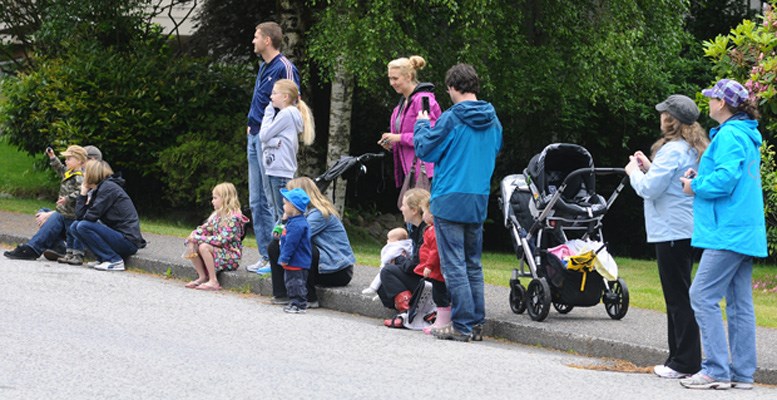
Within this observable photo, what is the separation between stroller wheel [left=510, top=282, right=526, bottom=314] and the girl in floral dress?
2.97m

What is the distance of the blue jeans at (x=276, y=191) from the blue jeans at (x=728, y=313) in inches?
188

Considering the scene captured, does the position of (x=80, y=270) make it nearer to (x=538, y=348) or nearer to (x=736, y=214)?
(x=538, y=348)

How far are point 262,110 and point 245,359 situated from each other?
166 inches

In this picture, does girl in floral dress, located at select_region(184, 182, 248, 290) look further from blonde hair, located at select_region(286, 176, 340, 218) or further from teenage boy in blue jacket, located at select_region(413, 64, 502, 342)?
teenage boy in blue jacket, located at select_region(413, 64, 502, 342)

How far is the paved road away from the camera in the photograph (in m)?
6.82

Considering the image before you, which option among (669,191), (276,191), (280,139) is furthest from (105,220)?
(669,191)

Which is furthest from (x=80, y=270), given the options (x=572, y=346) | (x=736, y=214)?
(x=736, y=214)

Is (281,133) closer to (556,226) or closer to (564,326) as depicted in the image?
(556,226)

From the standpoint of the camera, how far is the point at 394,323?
31.6ft

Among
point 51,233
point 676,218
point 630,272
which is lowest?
point 630,272

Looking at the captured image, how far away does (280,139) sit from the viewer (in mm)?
11156

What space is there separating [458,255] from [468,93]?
120 centimetres

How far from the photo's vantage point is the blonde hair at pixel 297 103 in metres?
11.1

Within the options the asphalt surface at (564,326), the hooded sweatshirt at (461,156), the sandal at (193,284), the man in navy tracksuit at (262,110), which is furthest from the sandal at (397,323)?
the sandal at (193,284)
